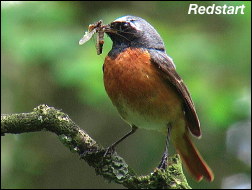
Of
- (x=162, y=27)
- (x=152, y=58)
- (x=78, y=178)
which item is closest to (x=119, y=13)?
(x=162, y=27)

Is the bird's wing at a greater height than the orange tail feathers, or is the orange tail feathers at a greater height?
the bird's wing

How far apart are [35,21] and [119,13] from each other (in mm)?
978

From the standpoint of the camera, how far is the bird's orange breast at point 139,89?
4332mm

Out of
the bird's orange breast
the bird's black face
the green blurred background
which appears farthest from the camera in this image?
the green blurred background

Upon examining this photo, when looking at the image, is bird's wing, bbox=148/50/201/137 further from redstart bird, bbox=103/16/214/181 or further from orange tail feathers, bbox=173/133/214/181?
orange tail feathers, bbox=173/133/214/181

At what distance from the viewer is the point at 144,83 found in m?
4.35

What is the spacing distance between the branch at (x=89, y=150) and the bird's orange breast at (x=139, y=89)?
100 cm

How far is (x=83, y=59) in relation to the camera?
254 inches

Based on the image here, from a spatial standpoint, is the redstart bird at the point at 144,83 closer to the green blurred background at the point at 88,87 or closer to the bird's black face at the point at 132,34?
the bird's black face at the point at 132,34

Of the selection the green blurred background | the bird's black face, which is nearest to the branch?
the bird's black face

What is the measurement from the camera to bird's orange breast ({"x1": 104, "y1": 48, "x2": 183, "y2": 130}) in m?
4.33

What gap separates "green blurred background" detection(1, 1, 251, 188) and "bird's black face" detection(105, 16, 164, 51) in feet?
5.44

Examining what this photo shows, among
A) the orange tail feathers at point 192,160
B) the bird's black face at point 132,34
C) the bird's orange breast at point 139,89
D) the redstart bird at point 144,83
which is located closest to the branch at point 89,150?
the redstart bird at point 144,83

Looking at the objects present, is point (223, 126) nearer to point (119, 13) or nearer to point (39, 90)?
point (119, 13)
